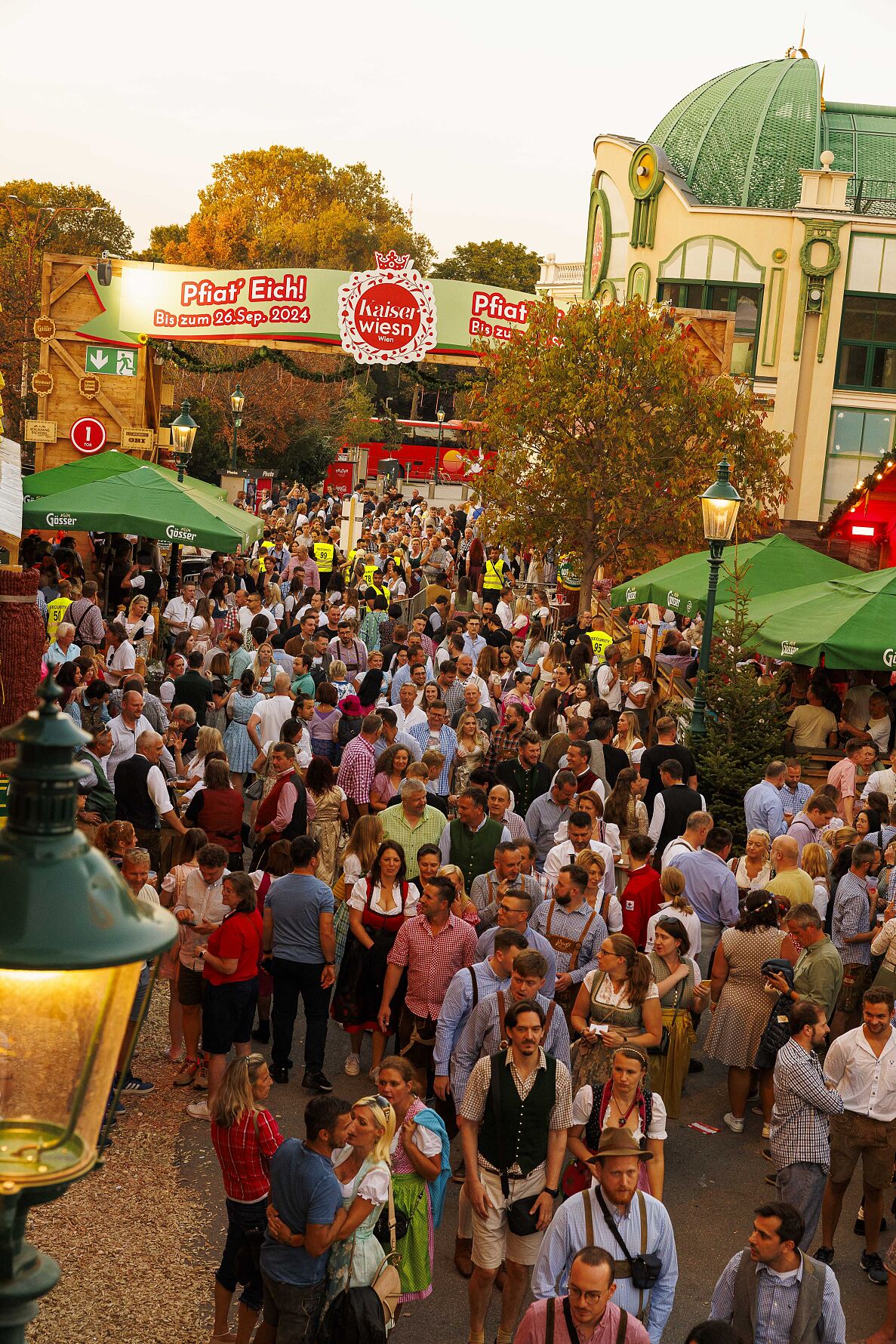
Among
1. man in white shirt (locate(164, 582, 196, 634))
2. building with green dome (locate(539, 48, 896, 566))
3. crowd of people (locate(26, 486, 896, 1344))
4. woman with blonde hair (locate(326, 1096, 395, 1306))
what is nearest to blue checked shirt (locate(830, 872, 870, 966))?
crowd of people (locate(26, 486, 896, 1344))

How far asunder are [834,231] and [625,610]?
17047 mm

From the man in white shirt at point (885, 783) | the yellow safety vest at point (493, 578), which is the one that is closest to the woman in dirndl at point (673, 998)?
the man in white shirt at point (885, 783)

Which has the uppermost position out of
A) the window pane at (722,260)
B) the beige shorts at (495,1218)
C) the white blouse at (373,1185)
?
the window pane at (722,260)

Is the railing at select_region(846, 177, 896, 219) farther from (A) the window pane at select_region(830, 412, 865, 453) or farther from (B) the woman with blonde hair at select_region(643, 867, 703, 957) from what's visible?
(B) the woman with blonde hair at select_region(643, 867, 703, 957)

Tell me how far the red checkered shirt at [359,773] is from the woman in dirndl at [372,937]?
2245 millimetres

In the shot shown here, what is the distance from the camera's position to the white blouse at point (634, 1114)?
618cm

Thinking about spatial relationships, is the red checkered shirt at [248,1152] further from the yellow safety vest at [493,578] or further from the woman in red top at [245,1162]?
the yellow safety vest at [493,578]

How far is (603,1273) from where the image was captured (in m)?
4.61

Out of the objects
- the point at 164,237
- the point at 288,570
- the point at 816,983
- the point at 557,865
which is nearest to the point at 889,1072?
the point at 816,983

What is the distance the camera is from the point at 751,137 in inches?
1622

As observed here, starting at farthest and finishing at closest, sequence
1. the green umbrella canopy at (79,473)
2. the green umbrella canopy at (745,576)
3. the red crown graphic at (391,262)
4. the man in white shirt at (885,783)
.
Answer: the red crown graphic at (391,262), the green umbrella canopy at (79,473), the green umbrella canopy at (745,576), the man in white shirt at (885,783)

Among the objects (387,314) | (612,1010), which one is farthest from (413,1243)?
(387,314)

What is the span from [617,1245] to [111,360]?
847 inches

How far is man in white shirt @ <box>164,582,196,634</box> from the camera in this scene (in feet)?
54.9
